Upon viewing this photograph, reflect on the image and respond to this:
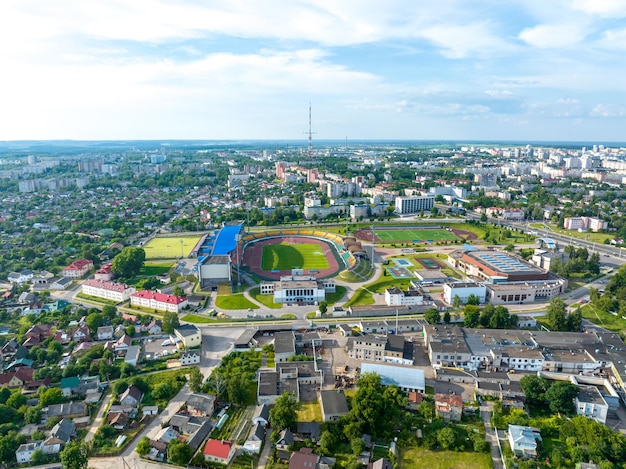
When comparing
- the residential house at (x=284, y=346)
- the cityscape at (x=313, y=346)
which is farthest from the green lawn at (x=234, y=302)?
the residential house at (x=284, y=346)

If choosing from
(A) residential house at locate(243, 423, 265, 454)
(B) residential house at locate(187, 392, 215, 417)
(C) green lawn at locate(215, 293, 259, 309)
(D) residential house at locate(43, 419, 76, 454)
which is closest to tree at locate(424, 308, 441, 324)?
(C) green lawn at locate(215, 293, 259, 309)

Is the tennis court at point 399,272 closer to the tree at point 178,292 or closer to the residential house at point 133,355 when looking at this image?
the tree at point 178,292

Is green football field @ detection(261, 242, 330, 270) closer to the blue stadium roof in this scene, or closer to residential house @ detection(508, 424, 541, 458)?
the blue stadium roof

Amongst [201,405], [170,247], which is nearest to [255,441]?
[201,405]

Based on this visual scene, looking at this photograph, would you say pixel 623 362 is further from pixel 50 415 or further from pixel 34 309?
pixel 34 309

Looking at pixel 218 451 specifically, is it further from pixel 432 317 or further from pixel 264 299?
pixel 264 299
